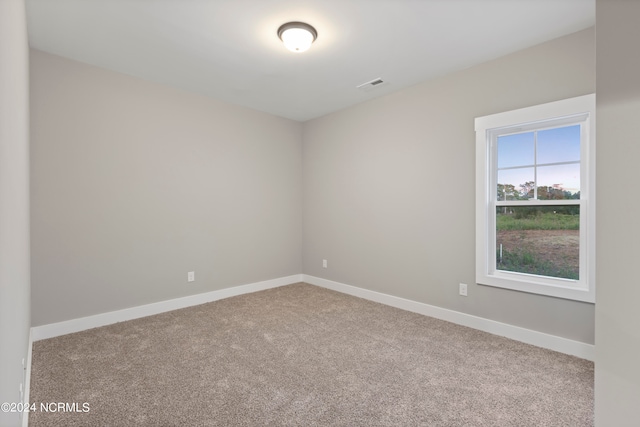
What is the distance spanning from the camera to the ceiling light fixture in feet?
7.86

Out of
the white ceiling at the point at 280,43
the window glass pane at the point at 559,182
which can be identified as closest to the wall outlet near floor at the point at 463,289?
the window glass pane at the point at 559,182

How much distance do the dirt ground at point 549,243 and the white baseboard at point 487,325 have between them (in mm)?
643

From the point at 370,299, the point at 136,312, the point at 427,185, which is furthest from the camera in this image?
the point at 370,299

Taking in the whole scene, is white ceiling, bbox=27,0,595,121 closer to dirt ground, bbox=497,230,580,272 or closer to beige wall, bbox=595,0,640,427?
beige wall, bbox=595,0,640,427

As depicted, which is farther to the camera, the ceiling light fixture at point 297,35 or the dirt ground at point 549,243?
the dirt ground at point 549,243

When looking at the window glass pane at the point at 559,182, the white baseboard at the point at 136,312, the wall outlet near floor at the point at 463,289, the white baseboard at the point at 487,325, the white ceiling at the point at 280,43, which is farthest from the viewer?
the wall outlet near floor at the point at 463,289

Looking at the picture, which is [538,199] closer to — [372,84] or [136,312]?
[372,84]

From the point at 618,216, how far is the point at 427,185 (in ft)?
8.42

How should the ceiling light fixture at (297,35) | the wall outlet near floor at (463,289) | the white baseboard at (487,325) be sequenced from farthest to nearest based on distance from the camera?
the wall outlet near floor at (463,289), the white baseboard at (487,325), the ceiling light fixture at (297,35)

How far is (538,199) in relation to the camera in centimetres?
288

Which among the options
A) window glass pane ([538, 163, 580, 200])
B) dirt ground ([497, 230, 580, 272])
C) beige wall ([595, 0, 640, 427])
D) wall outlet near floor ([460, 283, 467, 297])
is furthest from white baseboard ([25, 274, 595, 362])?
beige wall ([595, 0, 640, 427])

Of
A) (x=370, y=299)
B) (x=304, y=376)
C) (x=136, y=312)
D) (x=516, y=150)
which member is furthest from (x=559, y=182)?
(x=136, y=312)

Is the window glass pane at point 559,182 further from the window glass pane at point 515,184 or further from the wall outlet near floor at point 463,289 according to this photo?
the wall outlet near floor at point 463,289

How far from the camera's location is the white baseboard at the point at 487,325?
2.55m
